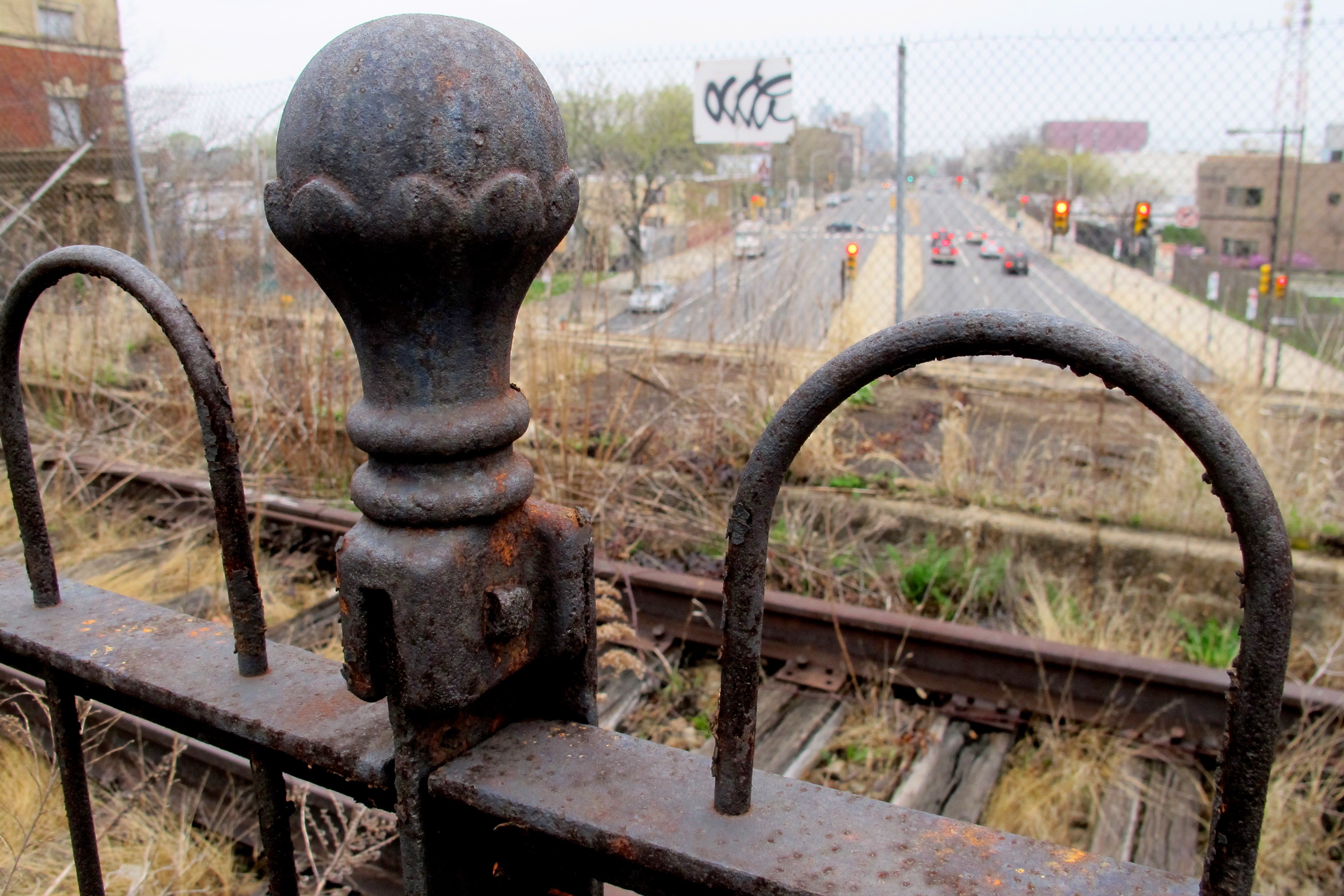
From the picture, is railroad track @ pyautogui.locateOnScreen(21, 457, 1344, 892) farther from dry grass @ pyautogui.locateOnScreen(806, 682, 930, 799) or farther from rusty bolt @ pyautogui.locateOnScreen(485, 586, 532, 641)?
rusty bolt @ pyautogui.locateOnScreen(485, 586, 532, 641)

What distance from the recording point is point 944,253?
38.2ft

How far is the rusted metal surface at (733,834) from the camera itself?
709 millimetres

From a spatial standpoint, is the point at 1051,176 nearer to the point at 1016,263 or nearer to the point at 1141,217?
the point at 1016,263

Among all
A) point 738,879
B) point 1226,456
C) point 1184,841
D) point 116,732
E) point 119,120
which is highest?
point 119,120

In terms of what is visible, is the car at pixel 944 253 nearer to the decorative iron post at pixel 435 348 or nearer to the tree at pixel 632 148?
the tree at pixel 632 148

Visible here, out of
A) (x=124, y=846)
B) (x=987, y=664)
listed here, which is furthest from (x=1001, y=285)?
(x=124, y=846)

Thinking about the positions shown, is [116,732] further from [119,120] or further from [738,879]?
[119,120]

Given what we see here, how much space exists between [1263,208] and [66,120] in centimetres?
1730

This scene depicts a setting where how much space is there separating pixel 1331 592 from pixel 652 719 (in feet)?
8.74

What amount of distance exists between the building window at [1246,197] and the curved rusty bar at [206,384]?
15.6 metres

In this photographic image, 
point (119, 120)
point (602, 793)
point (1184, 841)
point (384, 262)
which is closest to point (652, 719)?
point (1184, 841)

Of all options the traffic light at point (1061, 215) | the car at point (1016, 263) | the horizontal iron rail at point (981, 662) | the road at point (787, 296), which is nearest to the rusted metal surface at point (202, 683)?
the road at point (787, 296)

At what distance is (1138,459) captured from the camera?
4.26m

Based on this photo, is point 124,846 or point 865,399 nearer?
point 124,846
